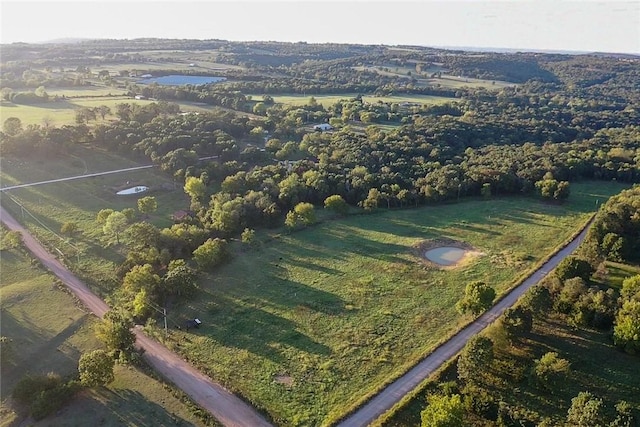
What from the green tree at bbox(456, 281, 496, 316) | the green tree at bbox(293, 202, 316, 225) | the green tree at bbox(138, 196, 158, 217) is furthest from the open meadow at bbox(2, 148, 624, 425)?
the green tree at bbox(138, 196, 158, 217)

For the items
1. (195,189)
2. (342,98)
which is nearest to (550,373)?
(195,189)

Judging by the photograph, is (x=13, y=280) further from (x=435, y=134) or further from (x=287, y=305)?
(x=435, y=134)

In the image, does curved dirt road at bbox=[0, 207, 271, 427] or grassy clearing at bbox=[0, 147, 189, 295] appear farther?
grassy clearing at bbox=[0, 147, 189, 295]

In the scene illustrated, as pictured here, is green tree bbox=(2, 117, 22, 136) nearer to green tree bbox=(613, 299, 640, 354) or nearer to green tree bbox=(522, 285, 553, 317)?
green tree bbox=(522, 285, 553, 317)

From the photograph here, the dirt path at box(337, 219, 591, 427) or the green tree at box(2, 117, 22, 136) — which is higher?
the green tree at box(2, 117, 22, 136)

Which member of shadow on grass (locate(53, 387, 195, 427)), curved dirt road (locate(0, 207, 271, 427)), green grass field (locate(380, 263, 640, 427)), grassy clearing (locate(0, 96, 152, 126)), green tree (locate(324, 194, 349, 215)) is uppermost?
grassy clearing (locate(0, 96, 152, 126))

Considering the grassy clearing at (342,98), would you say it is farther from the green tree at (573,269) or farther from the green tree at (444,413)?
the green tree at (444,413)
